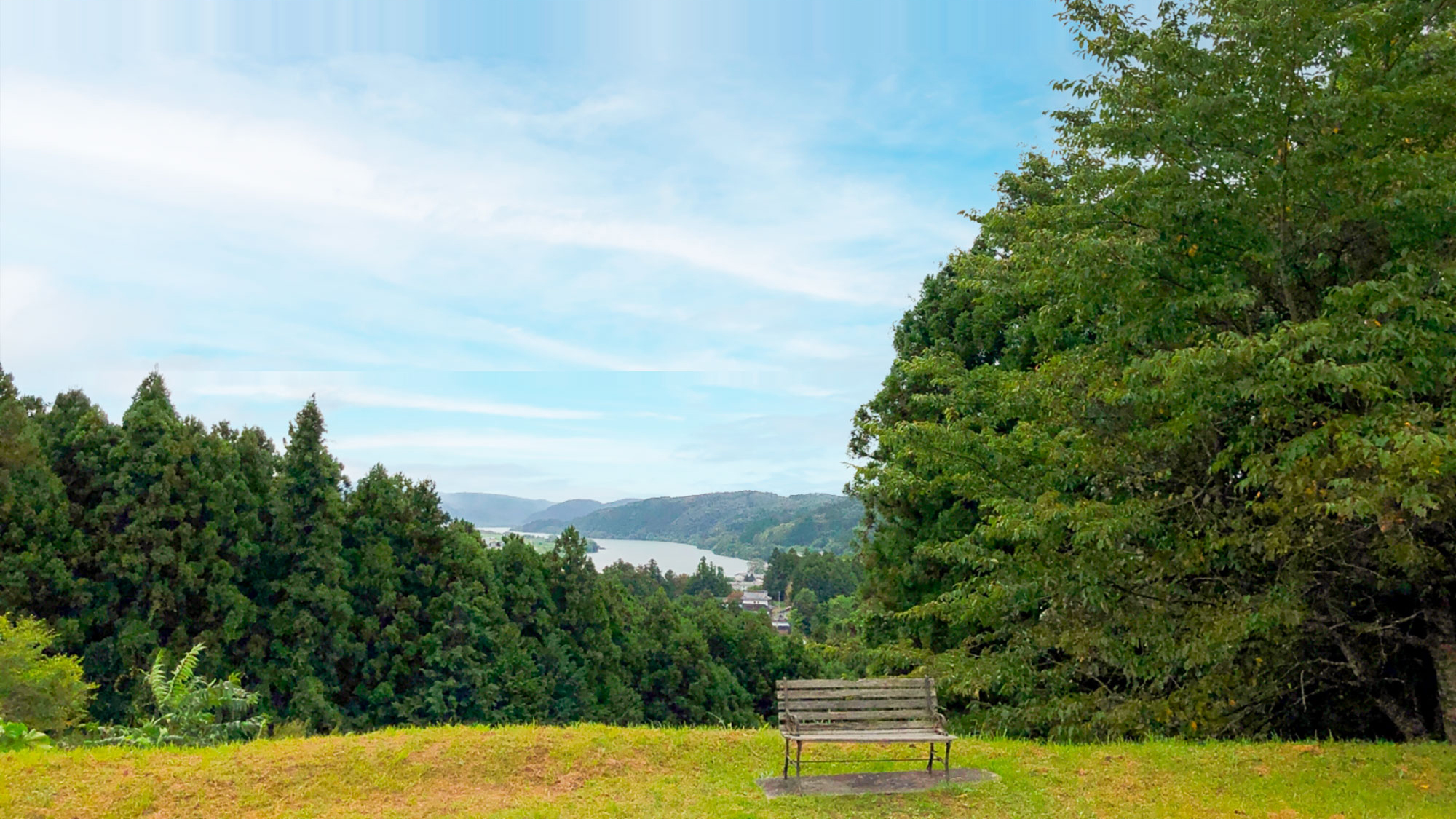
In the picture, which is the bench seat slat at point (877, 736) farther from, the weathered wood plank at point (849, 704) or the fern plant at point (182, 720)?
the fern plant at point (182, 720)

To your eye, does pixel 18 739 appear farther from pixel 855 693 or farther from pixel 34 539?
pixel 34 539

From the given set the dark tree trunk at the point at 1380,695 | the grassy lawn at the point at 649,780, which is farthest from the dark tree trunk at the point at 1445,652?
the dark tree trunk at the point at 1380,695

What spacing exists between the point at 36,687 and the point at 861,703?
37.0 feet

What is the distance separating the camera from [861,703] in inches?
313

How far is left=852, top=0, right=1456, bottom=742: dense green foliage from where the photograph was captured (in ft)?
24.7

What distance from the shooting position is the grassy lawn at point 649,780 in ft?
22.9

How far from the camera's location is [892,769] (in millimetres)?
8250

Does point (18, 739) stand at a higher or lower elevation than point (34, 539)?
lower

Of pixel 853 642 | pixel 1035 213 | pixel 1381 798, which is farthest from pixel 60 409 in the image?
pixel 1381 798

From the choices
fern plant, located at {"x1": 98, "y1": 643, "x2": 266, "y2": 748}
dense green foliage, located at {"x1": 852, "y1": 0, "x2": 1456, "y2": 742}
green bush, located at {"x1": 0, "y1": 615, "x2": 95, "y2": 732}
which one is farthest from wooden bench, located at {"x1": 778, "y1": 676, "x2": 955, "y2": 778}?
green bush, located at {"x1": 0, "y1": 615, "x2": 95, "y2": 732}

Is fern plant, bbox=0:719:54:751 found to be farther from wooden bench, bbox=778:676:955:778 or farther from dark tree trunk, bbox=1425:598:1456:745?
dark tree trunk, bbox=1425:598:1456:745

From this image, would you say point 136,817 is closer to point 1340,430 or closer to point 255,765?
point 255,765

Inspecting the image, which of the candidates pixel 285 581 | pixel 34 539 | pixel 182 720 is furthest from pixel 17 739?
pixel 285 581

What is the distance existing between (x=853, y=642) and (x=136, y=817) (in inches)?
635
